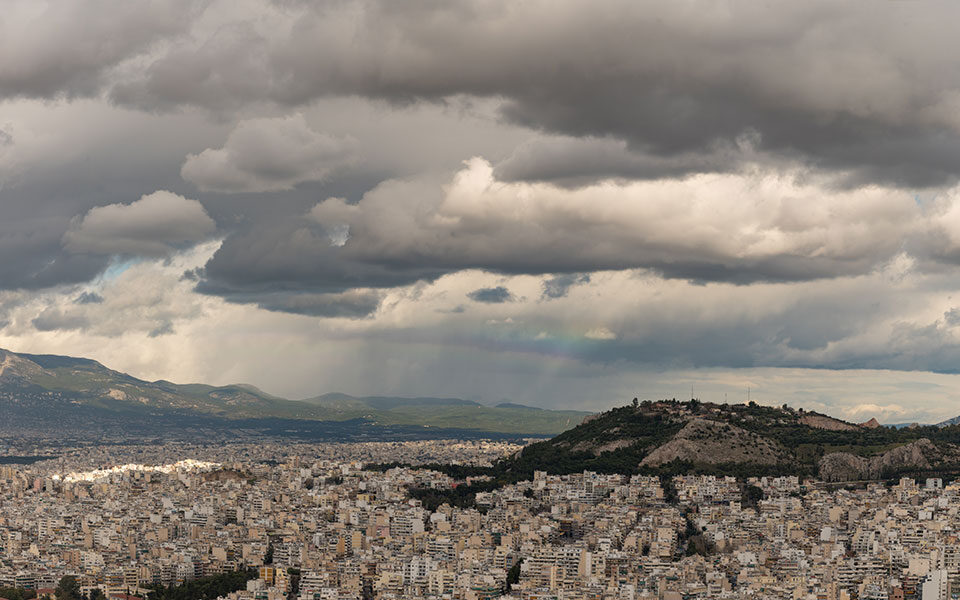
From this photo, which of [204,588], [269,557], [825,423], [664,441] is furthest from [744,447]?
[204,588]

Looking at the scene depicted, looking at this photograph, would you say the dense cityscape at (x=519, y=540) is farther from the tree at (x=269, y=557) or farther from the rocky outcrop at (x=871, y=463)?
the rocky outcrop at (x=871, y=463)

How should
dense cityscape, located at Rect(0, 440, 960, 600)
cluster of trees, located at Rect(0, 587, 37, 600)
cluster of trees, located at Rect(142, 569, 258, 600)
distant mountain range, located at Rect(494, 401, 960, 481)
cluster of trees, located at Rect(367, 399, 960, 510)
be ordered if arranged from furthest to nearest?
cluster of trees, located at Rect(367, 399, 960, 510)
distant mountain range, located at Rect(494, 401, 960, 481)
cluster of trees, located at Rect(0, 587, 37, 600)
cluster of trees, located at Rect(142, 569, 258, 600)
dense cityscape, located at Rect(0, 440, 960, 600)

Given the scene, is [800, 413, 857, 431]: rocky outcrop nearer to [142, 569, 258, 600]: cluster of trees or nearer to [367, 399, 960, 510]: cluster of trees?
[367, 399, 960, 510]: cluster of trees

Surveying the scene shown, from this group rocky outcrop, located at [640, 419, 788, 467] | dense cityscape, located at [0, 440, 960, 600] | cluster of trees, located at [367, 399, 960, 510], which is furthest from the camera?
rocky outcrop, located at [640, 419, 788, 467]

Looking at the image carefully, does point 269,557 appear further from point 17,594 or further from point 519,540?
point 17,594

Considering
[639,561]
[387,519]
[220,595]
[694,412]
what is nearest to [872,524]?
[639,561]

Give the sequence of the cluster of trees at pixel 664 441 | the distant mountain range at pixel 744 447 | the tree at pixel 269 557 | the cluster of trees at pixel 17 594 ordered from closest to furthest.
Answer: the cluster of trees at pixel 17 594, the tree at pixel 269 557, the distant mountain range at pixel 744 447, the cluster of trees at pixel 664 441

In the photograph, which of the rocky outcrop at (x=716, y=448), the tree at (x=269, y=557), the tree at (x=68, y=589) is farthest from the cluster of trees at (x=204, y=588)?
the rocky outcrop at (x=716, y=448)

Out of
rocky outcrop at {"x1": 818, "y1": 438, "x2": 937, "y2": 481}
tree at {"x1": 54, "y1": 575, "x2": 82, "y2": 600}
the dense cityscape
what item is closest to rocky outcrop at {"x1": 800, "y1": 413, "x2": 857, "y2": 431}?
rocky outcrop at {"x1": 818, "y1": 438, "x2": 937, "y2": 481}
